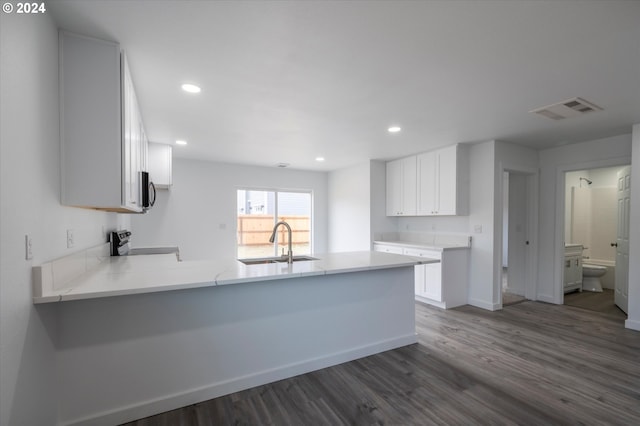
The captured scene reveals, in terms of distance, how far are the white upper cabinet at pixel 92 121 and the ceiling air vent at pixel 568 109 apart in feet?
11.7

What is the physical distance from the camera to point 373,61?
6.60 feet

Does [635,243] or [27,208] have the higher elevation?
[27,208]

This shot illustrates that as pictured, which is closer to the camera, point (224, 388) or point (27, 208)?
point (27, 208)

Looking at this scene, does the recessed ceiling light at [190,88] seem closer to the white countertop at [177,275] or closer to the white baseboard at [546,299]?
the white countertop at [177,275]

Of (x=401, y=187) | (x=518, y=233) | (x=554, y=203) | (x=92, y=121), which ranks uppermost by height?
(x=92, y=121)

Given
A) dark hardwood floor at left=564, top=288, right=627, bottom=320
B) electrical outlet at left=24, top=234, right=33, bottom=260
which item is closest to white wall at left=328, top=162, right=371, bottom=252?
dark hardwood floor at left=564, top=288, right=627, bottom=320

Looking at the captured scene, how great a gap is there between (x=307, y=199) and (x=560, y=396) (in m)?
5.35

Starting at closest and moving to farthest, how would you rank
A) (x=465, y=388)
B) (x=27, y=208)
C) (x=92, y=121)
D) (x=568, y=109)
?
1. (x=27, y=208)
2. (x=92, y=121)
3. (x=465, y=388)
4. (x=568, y=109)

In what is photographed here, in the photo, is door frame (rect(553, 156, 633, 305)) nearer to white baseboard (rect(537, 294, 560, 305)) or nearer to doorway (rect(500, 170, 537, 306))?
white baseboard (rect(537, 294, 560, 305))

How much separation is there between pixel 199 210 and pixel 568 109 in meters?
5.44

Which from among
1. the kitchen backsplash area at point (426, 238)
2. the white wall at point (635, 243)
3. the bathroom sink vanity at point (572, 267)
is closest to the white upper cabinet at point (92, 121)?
the kitchen backsplash area at point (426, 238)

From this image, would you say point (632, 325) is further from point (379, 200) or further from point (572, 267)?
point (379, 200)

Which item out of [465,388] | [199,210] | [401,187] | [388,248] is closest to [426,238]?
[388,248]

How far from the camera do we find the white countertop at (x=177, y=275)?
5.00 ft
